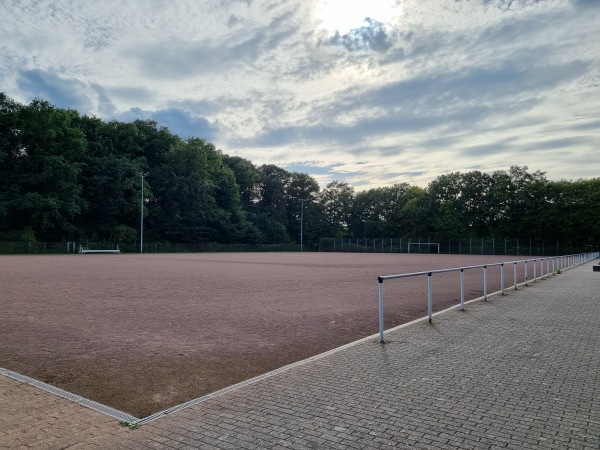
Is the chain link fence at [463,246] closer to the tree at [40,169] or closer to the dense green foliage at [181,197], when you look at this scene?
the dense green foliage at [181,197]

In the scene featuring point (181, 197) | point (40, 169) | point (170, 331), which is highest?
point (40, 169)

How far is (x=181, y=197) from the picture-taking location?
72812mm

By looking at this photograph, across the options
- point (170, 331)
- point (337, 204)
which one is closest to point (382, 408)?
point (170, 331)

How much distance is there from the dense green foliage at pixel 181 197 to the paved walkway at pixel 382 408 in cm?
5805

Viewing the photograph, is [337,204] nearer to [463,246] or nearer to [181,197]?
[463,246]

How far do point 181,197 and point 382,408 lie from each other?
71.4 m

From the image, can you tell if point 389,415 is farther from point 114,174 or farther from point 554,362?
point 114,174

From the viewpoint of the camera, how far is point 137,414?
460 centimetres

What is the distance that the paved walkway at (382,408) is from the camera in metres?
3.94

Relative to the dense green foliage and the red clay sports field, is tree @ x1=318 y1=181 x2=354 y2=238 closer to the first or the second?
the dense green foliage

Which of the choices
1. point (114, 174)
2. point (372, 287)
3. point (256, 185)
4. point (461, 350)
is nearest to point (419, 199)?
point (256, 185)

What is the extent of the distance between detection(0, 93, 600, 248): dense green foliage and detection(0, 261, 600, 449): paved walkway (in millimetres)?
58045

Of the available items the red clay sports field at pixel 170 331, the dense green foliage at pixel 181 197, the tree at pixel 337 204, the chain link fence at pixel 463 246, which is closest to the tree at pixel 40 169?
the dense green foliage at pixel 181 197

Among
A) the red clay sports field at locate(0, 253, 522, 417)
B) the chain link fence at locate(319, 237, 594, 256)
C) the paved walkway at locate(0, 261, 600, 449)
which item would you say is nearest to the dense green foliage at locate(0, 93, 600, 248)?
the chain link fence at locate(319, 237, 594, 256)
